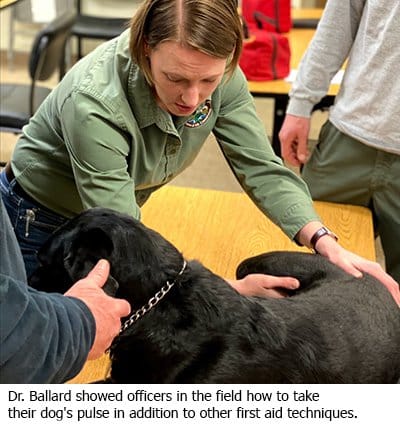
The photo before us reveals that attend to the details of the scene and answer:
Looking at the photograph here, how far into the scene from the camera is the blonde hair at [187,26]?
159 centimetres

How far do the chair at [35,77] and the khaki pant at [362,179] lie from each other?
63.2 inches

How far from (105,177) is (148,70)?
0.88 ft

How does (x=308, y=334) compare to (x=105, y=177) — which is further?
(x=105, y=177)

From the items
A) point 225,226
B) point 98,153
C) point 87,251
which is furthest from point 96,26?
point 87,251

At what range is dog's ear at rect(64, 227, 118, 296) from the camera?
56.5 inches

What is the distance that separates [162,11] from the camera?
63.7 inches

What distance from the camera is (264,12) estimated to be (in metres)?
4.09

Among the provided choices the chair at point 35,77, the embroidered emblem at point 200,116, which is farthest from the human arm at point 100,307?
the chair at point 35,77

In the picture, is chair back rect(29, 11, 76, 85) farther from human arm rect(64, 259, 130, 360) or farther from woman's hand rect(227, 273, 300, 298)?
human arm rect(64, 259, 130, 360)

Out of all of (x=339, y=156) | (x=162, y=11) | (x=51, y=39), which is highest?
(x=162, y=11)

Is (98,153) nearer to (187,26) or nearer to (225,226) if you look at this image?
(187,26)

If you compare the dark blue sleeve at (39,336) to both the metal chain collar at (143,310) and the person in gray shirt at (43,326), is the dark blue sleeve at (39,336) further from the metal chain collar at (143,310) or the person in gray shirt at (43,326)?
the metal chain collar at (143,310)
